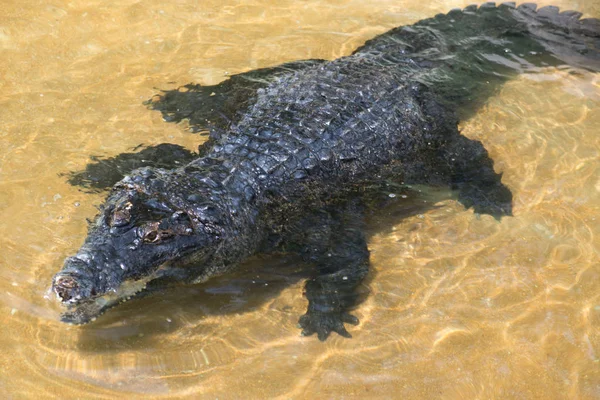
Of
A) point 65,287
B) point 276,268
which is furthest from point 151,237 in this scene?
point 276,268

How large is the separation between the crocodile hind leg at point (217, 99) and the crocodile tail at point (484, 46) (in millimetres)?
983

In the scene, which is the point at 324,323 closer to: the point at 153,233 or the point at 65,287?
the point at 153,233

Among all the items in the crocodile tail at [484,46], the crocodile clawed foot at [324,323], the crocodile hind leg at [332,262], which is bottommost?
the crocodile clawed foot at [324,323]

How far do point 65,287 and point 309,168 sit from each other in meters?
1.86

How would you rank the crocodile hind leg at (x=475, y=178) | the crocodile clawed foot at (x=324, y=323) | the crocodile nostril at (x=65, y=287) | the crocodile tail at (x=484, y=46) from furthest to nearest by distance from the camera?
the crocodile tail at (x=484, y=46), the crocodile hind leg at (x=475, y=178), the crocodile clawed foot at (x=324, y=323), the crocodile nostril at (x=65, y=287)

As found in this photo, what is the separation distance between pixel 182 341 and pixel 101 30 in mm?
3932

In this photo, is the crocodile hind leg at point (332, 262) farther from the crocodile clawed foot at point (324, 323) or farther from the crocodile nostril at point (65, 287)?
the crocodile nostril at point (65, 287)

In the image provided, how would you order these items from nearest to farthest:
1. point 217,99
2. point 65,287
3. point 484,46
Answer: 1. point 65,287
2. point 217,99
3. point 484,46

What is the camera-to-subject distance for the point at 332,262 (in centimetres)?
412

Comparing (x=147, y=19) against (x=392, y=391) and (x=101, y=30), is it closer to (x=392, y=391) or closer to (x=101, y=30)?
(x=101, y=30)

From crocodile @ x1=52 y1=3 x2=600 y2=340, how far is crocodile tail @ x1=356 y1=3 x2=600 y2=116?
18 millimetres

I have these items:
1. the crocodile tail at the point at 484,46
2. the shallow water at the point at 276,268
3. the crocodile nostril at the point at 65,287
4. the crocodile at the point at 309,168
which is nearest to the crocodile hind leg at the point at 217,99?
the crocodile at the point at 309,168

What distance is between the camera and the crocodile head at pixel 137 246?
3.27 m

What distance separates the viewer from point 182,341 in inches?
140
